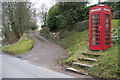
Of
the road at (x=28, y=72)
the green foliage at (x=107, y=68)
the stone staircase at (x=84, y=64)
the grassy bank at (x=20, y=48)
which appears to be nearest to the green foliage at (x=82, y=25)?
the stone staircase at (x=84, y=64)

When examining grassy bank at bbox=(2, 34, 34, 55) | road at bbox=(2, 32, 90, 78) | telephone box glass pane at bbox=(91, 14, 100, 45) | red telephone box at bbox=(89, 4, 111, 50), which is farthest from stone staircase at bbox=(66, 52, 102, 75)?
grassy bank at bbox=(2, 34, 34, 55)

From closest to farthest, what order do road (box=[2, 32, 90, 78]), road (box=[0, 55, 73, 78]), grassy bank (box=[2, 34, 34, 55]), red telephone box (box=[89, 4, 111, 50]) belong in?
1. road (box=[0, 55, 73, 78])
2. road (box=[2, 32, 90, 78])
3. red telephone box (box=[89, 4, 111, 50])
4. grassy bank (box=[2, 34, 34, 55])

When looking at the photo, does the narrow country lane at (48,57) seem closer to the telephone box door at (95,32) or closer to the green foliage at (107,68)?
the green foliage at (107,68)

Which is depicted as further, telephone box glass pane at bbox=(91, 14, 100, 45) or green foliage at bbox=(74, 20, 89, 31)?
green foliage at bbox=(74, 20, 89, 31)

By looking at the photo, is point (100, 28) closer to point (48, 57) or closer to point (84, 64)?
point (84, 64)

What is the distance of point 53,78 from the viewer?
4945 millimetres

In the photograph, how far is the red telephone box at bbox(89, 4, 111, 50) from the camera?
665cm

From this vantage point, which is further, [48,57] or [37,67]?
[48,57]

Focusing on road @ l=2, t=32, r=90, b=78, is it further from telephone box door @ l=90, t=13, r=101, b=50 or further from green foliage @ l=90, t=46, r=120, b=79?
telephone box door @ l=90, t=13, r=101, b=50

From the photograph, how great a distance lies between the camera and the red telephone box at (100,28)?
665 centimetres

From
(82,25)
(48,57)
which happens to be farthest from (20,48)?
(82,25)

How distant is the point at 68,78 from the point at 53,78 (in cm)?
67

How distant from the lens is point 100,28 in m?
6.71

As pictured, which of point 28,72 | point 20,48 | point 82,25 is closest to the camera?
point 28,72
